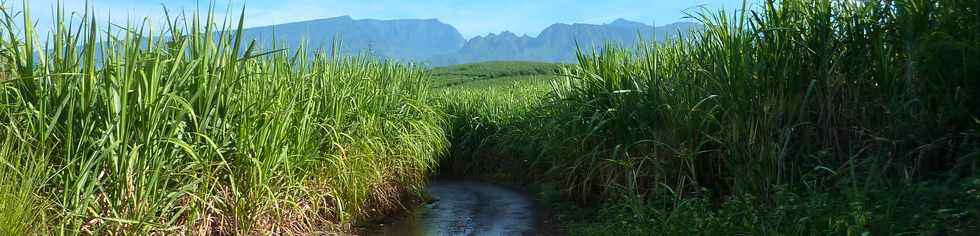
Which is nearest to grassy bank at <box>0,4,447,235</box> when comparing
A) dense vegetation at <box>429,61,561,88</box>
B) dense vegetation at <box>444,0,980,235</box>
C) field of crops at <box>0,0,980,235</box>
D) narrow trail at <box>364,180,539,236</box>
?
field of crops at <box>0,0,980,235</box>

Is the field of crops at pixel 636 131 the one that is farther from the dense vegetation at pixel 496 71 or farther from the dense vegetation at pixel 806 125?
the dense vegetation at pixel 496 71

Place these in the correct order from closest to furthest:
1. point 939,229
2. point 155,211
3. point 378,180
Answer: point 939,229 < point 155,211 < point 378,180

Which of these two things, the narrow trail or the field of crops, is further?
the narrow trail

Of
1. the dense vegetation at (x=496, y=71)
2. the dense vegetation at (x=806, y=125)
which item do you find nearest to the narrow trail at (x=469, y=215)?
the dense vegetation at (x=806, y=125)

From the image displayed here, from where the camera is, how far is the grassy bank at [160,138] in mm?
3955

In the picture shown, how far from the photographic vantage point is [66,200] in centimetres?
391

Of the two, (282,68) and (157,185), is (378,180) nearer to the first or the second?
(282,68)

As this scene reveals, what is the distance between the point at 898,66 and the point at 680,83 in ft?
5.59

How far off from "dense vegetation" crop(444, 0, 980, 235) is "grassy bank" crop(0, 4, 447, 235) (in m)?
2.28

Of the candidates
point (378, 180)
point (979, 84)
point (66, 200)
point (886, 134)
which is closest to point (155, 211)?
point (66, 200)

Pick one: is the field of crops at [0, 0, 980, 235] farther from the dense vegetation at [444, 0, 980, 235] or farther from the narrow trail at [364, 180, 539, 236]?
the narrow trail at [364, 180, 539, 236]

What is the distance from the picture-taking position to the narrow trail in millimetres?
7430

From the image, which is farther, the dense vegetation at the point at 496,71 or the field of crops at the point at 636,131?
the dense vegetation at the point at 496,71

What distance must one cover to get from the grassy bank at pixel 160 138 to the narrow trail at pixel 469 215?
47.0 inches
